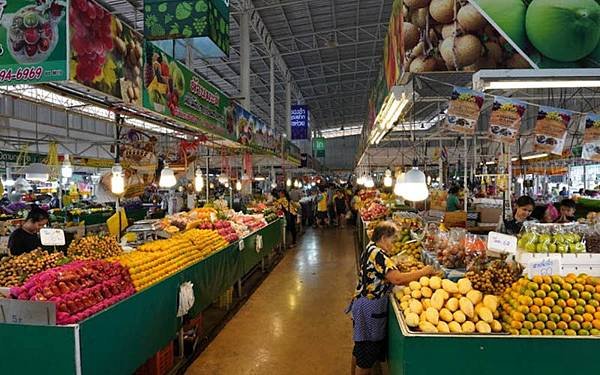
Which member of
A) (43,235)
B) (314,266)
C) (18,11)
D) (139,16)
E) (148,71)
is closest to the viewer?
(18,11)

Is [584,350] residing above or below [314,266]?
above

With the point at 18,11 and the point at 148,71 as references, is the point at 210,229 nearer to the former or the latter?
the point at 148,71

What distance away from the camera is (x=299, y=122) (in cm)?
2066

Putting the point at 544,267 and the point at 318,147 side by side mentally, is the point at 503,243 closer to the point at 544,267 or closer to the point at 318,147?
the point at 544,267

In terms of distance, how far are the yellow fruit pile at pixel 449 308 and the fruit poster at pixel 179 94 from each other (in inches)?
146

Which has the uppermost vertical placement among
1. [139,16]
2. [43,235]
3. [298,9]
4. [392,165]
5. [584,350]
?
[298,9]

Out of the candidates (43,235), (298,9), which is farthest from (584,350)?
(298,9)

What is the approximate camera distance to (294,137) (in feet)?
68.4

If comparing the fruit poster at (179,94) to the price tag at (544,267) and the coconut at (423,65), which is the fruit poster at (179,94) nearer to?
the coconut at (423,65)

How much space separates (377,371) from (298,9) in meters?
13.2

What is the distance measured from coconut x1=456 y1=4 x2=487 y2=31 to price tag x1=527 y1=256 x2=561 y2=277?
2077 mm

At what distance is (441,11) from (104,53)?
3228 millimetres

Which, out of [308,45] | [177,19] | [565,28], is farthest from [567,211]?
[308,45]


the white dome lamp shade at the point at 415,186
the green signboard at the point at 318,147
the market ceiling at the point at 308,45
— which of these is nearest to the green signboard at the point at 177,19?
the white dome lamp shade at the point at 415,186
